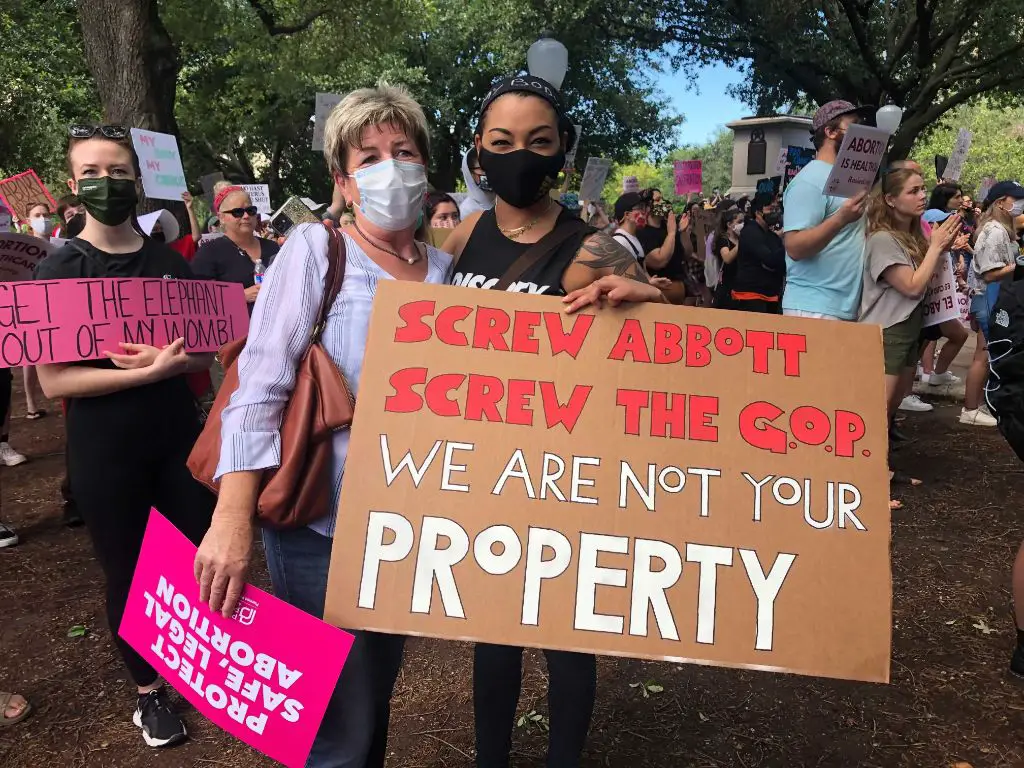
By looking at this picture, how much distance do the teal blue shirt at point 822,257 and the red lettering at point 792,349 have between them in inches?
95.3

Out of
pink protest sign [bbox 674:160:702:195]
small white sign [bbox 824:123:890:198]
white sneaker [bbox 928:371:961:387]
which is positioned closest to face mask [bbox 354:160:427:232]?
small white sign [bbox 824:123:890:198]

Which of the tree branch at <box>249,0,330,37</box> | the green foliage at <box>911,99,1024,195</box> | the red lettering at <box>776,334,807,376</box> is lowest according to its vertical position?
the red lettering at <box>776,334,807,376</box>

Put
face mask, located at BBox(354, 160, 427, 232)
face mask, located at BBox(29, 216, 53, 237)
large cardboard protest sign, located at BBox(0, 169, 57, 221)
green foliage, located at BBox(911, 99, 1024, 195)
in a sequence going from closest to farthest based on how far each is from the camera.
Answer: face mask, located at BBox(354, 160, 427, 232)
large cardboard protest sign, located at BBox(0, 169, 57, 221)
face mask, located at BBox(29, 216, 53, 237)
green foliage, located at BBox(911, 99, 1024, 195)

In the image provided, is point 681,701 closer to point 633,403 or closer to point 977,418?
point 633,403

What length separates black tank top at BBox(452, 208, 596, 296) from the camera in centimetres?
182

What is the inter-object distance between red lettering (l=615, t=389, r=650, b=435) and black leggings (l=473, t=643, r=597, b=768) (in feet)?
2.22

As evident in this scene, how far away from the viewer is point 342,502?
155 centimetres

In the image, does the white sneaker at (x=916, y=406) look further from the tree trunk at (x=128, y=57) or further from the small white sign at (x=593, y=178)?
the tree trunk at (x=128, y=57)

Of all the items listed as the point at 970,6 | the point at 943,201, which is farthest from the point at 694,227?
the point at 970,6

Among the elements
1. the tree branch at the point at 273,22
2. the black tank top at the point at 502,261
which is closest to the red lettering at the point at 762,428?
the black tank top at the point at 502,261

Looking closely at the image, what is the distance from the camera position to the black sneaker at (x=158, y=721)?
2.75 m

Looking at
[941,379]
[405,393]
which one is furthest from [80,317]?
[941,379]

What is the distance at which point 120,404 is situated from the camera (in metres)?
2.44

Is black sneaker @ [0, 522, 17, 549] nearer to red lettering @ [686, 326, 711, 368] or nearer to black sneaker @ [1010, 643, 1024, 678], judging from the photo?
red lettering @ [686, 326, 711, 368]
